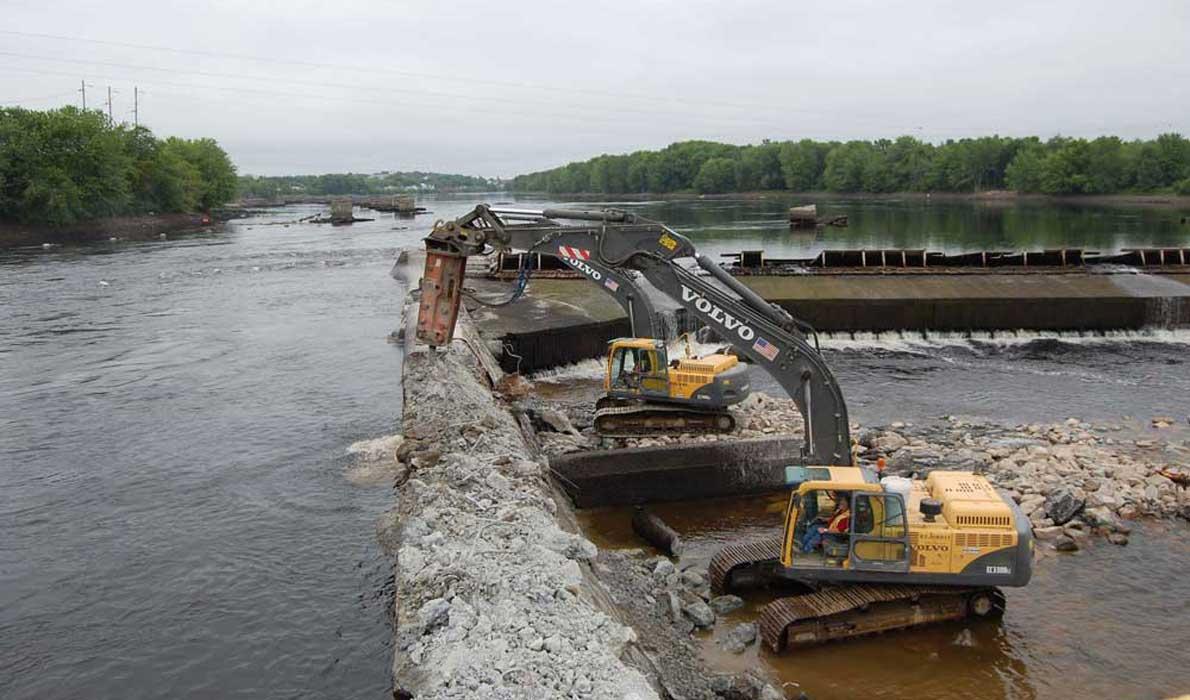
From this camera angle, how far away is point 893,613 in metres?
11.0

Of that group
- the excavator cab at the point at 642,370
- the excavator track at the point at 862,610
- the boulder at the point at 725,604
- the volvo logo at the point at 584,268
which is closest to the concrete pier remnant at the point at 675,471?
the excavator cab at the point at 642,370

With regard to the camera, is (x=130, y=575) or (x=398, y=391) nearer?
(x=130, y=575)

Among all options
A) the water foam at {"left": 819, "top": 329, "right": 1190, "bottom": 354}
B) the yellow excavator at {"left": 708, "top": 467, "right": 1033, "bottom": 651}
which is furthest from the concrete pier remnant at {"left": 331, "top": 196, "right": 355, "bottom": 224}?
the yellow excavator at {"left": 708, "top": 467, "right": 1033, "bottom": 651}

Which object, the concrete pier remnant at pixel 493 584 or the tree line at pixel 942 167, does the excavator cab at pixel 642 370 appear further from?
the tree line at pixel 942 167

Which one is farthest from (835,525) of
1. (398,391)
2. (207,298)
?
(207,298)

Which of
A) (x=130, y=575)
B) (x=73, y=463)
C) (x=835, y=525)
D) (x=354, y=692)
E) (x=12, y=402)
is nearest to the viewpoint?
(x=354, y=692)

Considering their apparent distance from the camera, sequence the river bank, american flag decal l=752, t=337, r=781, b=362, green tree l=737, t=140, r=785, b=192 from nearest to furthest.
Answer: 1. american flag decal l=752, t=337, r=781, b=362
2. the river bank
3. green tree l=737, t=140, r=785, b=192

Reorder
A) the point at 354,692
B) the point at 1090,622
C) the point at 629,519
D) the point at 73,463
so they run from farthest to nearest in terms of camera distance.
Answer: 1. the point at 73,463
2. the point at 629,519
3. the point at 1090,622
4. the point at 354,692

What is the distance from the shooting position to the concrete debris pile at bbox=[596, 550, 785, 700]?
937 cm

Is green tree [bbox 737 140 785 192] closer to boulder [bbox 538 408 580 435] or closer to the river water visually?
the river water

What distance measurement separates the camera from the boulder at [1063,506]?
14555mm

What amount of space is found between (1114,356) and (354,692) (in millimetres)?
26954

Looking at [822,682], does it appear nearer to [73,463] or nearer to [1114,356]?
[73,463]

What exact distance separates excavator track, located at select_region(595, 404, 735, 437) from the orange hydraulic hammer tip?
3742 millimetres
